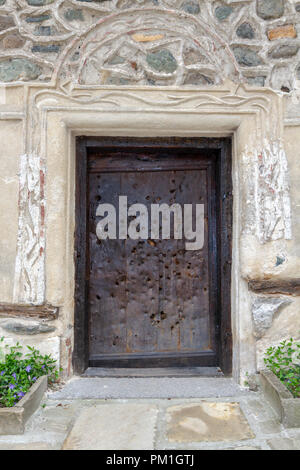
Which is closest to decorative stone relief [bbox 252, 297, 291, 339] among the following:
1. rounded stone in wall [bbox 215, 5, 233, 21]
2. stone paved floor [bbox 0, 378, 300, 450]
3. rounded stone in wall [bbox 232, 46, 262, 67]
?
stone paved floor [bbox 0, 378, 300, 450]

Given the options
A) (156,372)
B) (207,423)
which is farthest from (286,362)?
(156,372)

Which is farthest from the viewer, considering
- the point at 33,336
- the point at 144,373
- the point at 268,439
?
the point at 144,373

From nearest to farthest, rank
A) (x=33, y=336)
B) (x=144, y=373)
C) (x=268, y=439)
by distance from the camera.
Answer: (x=268, y=439) → (x=33, y=336) → (x=144, y=373)

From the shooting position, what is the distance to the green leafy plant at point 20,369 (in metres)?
2.15

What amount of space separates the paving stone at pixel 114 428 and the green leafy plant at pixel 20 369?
39 centimetres

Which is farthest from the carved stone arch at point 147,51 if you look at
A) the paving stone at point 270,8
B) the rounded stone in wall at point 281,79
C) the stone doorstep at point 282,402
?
the stone doorstep at point 282,402

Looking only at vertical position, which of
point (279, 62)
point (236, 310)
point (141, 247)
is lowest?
point (236, 310)

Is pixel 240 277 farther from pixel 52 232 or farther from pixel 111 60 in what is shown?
pixel 111 60

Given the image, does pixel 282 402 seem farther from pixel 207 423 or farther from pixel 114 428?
pixel 114 428

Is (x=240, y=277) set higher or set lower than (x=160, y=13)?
lower

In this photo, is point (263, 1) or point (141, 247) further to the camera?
point (141, 247)

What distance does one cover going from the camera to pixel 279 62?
8.42ft

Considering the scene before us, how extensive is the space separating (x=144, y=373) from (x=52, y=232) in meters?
1.19

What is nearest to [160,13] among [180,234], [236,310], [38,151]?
[38,151]
